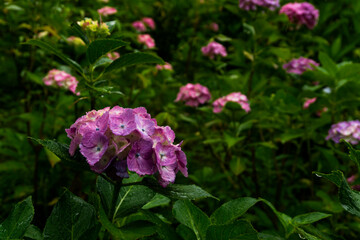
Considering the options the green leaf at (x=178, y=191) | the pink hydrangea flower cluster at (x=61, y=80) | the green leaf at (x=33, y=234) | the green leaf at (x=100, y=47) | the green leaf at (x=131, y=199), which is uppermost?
the green leaf at (x=100, y=47)

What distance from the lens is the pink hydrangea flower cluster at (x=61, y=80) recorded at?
6.41 ft

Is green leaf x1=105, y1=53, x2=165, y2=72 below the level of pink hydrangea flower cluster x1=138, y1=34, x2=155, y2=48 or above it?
above

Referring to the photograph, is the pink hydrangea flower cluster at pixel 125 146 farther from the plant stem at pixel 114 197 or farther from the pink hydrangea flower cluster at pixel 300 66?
the pink hydrangea flower cluster at pixel 300 66

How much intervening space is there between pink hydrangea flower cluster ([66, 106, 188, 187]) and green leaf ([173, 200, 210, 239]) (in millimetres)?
127

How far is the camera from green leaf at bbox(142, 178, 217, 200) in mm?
725

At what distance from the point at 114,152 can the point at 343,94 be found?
148 centimetres

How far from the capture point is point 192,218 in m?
0.83

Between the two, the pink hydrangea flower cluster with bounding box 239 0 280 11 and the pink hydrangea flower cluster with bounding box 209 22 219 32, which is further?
the pink hydrangea flower cluster with bounding box 209 22 219 32

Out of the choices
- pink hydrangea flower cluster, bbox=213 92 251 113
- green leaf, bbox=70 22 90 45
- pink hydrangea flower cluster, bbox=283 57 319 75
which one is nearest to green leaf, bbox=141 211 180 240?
green leaf, bbox=70 22 90 45

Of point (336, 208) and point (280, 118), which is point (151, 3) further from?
point (336, 208)

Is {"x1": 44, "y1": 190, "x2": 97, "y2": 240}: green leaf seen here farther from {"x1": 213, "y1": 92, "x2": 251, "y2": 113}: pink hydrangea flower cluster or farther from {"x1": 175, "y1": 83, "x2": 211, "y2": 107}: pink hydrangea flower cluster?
{"x1": 175, "y1": 83, "x2": 211, "y2": 107}: pink hydrangea flower cluster

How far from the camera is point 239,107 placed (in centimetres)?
182

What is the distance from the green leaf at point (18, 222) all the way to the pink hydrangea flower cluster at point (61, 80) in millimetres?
1292

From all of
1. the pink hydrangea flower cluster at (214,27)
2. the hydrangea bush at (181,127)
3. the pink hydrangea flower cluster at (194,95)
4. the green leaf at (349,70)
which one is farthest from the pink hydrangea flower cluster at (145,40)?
the green leaf at (349,70)
